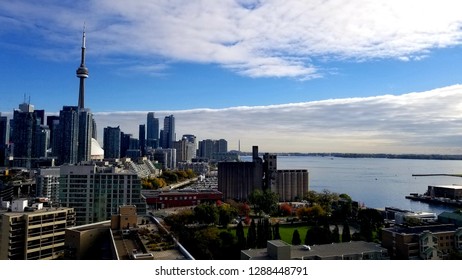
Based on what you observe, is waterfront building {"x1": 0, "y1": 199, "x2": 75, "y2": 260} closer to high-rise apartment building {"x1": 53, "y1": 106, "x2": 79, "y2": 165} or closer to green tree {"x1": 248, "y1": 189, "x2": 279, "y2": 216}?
green tree {"x1": 248, "y1": 189, "x2": 279, "y2": 216}

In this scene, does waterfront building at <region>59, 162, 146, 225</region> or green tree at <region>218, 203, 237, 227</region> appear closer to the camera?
waterfront building at <region>59, 162, 146, 225</region>

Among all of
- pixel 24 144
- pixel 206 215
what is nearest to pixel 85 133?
pixel 24 144

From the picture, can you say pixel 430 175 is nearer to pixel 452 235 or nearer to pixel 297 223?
pixel 297 223

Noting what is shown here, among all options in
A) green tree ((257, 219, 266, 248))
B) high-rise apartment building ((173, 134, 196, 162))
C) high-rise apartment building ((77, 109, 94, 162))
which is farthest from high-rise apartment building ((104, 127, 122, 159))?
green tree ((257, 219, 266, 248))

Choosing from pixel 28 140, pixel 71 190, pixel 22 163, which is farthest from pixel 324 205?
pixel 22 163

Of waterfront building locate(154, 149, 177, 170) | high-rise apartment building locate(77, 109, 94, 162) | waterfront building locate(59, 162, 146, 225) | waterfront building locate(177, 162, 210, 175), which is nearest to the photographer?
waterfront building locate(59, 162, 146, 225)

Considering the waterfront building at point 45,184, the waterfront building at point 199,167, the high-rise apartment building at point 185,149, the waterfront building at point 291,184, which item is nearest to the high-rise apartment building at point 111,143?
the waterfront building at point 45,184

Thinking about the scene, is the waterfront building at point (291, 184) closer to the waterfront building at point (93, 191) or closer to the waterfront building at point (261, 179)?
the waterfront building at point (261, 179)
